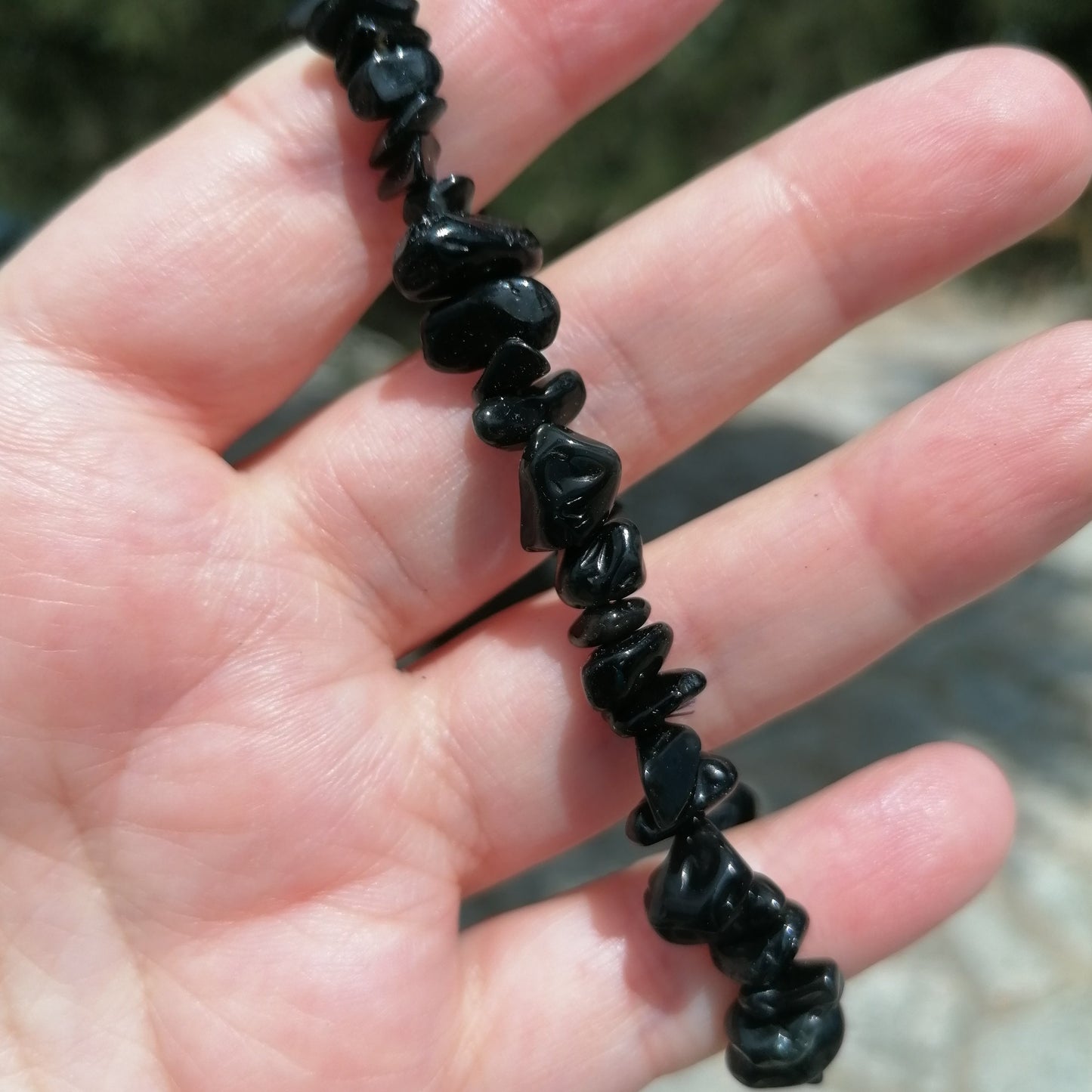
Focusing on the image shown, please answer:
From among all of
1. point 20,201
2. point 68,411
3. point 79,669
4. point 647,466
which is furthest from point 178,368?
point 20,201

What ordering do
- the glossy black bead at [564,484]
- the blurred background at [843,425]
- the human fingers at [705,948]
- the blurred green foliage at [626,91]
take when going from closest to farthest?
the glossy black bead at [564,484], the human fingers at [705,948], the blurred background at [843,425], the blurred green foliage at [626,91]

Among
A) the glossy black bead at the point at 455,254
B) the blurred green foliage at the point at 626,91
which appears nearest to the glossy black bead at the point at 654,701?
the glossy black bead at the point at 455,254

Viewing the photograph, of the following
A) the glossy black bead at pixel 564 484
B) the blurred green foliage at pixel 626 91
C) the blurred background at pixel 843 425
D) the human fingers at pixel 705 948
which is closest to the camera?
the glossy black bead at pixel 564 484

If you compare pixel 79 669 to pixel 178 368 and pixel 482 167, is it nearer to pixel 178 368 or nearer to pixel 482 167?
pixel 178 368

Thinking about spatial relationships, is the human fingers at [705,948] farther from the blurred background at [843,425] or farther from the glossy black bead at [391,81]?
the glossy black bead at [391,81]

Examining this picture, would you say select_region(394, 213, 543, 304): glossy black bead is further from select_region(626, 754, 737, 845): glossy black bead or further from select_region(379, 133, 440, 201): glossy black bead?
select_region(626, 754, 737, 845): glossy black bead

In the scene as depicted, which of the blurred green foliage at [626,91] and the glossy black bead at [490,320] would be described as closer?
the glossy black bead at [490,320]

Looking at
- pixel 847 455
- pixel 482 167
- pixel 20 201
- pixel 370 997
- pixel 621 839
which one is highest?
pixel 20 201
